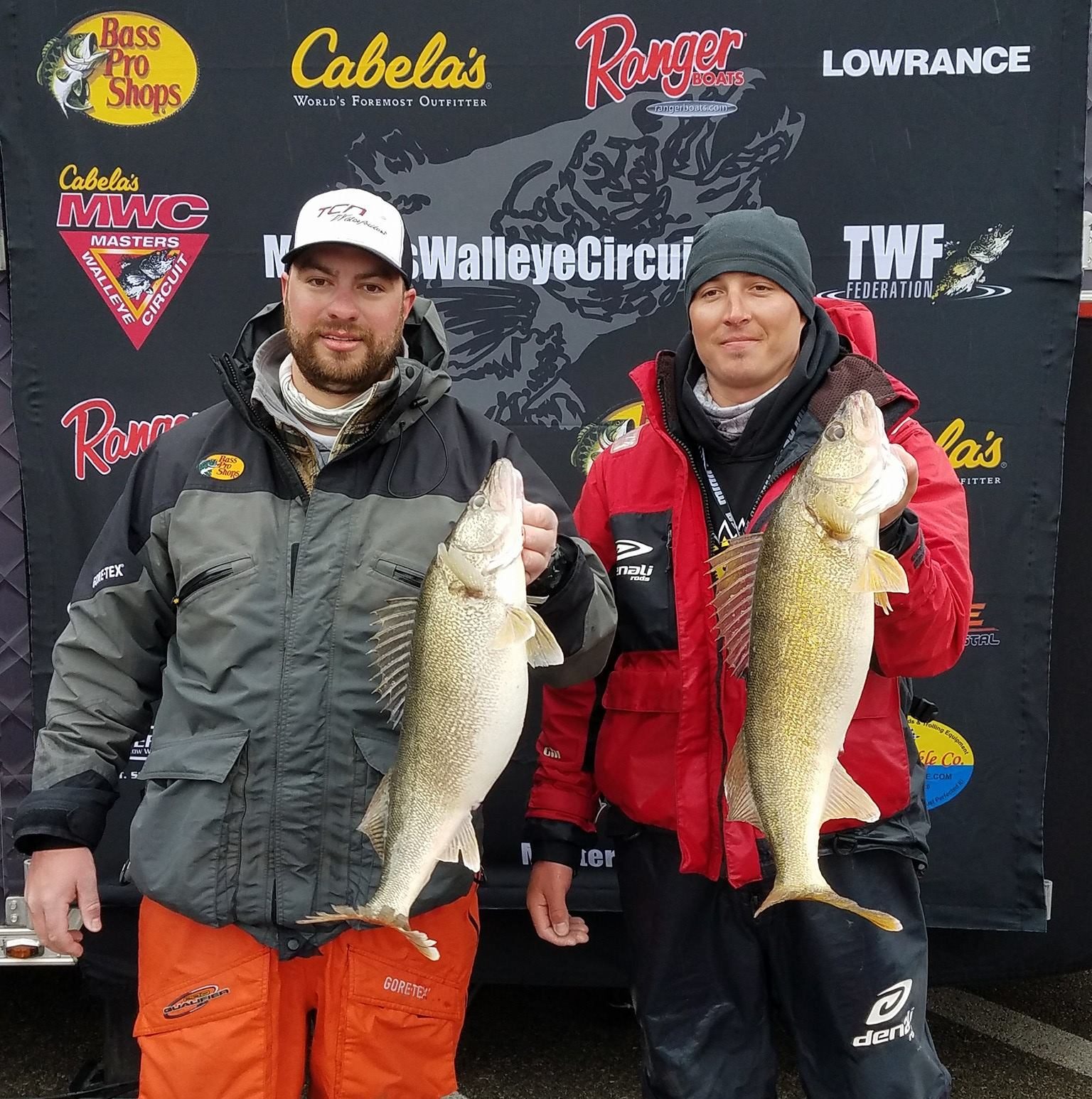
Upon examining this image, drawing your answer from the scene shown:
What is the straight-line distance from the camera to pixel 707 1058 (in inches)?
96.0

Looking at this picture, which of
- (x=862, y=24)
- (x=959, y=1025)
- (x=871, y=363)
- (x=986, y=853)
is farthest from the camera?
(x=959, y=1025)

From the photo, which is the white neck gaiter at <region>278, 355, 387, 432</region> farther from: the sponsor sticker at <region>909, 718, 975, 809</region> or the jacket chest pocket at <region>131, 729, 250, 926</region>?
the sponsor sticker at <region>909, 718, 975, 809</region>

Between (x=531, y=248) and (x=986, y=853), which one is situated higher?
(x=531, y=248)

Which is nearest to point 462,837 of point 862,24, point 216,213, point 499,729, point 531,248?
point 499,729

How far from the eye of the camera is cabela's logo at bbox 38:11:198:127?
3.04 metres

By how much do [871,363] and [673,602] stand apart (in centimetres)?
64

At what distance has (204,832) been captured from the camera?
7.16 ft

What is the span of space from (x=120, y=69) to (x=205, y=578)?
5.34 ft

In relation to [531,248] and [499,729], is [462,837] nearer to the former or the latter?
[499,729]

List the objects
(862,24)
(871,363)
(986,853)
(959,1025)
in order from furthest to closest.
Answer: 1. (959,1025)
2. (986,853)
3. (862,24)
4. (871,363)

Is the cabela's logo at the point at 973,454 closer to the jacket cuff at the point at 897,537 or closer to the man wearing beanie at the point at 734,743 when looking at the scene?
the man wearing beanie at the point at 734,743

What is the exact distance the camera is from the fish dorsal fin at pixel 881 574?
183 cm

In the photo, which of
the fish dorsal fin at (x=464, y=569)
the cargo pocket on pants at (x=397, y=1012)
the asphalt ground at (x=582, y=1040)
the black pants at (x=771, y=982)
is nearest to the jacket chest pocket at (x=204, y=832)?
the cargo pocket on pants at (x=397, y=1012)

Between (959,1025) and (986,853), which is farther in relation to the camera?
(959,1025)
